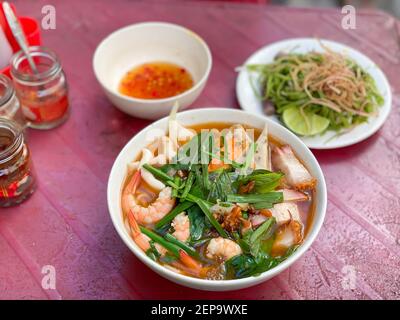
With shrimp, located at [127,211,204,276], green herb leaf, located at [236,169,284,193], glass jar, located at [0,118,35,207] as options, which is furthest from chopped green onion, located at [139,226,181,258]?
glass jar, located at [0,118,35,207]

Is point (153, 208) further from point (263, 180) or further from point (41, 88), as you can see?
point (41, 88)

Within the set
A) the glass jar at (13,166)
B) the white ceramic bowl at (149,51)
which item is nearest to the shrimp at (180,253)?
the glass jar at (13,166)

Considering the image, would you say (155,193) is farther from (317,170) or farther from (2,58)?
(2,58)

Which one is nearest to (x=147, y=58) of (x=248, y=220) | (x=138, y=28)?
(x=138, y=28)

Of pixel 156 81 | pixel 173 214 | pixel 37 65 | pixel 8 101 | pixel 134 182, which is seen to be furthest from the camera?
pixel 156 81

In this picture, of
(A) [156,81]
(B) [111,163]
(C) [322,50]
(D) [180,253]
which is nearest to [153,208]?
(D) [180,253]

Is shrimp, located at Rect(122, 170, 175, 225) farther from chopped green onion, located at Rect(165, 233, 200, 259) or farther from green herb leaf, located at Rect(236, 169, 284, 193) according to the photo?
green herb leaf, located at Rect(236, 169, 284, 193)
